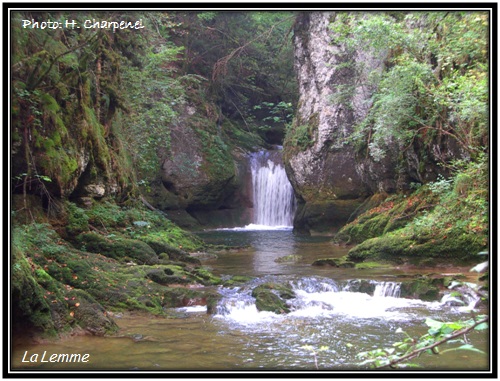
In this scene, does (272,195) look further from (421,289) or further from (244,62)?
(421,289)

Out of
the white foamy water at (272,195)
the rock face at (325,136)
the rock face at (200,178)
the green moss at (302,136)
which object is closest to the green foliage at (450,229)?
the rock face at (325,136)

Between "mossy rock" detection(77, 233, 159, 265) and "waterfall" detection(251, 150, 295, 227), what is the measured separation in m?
15.1

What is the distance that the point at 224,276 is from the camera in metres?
10.5

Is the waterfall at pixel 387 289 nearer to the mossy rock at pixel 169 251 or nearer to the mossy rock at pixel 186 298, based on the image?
the mossy rock at pixel 186 298

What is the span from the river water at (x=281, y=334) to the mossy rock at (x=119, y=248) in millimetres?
2366

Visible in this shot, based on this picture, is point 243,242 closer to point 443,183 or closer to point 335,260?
point 335,260

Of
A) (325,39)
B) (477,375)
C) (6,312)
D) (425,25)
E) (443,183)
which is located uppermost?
(325,39)

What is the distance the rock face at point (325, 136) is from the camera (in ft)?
67.4

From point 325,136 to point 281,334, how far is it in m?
16.3

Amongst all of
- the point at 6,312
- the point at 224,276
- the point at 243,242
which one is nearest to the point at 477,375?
the point at 6,312

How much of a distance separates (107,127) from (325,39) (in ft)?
41.8

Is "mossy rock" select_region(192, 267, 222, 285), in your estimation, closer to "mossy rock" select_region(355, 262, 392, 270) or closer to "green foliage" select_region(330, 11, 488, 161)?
"mossy rock" select_region(355, 262, 392, 270)

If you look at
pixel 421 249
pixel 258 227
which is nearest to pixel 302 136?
Result: pixel 258 227

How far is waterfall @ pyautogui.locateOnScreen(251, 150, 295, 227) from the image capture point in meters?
25.5
